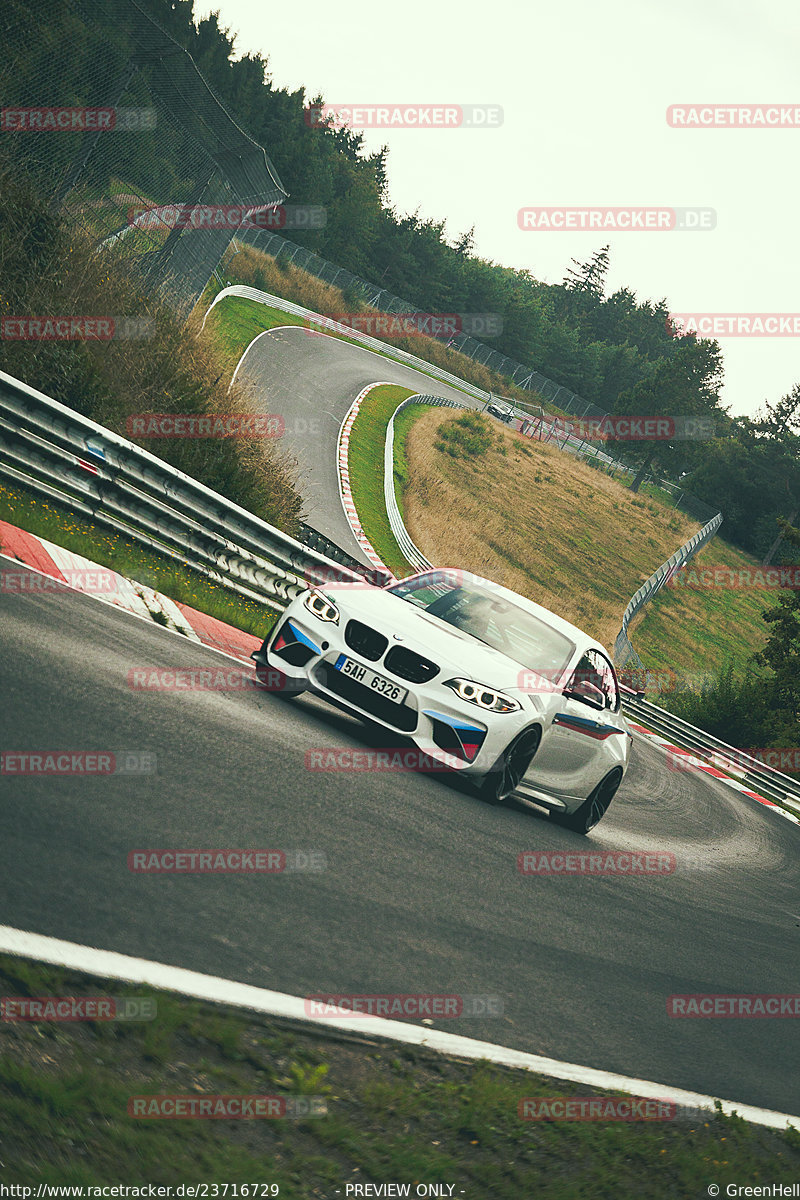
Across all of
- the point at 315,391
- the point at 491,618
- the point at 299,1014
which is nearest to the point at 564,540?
the point at 315,391

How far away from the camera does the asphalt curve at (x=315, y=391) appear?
25156mm

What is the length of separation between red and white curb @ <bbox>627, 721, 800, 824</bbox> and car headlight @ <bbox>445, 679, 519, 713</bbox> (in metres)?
14.3

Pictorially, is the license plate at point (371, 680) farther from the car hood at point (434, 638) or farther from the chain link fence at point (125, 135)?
the chain link fence at point (125, 135)

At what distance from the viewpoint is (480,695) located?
7.21 m

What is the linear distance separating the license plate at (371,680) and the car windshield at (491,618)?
3.71ft

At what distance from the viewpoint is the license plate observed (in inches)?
283

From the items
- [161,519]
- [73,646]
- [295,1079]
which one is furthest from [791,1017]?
[161,519]

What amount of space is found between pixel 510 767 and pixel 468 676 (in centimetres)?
84

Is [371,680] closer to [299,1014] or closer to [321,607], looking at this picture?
[321,607]

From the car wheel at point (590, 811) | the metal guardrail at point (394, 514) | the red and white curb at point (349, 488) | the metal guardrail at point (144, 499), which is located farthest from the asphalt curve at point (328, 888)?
the metal guardrail at point (394, 514)

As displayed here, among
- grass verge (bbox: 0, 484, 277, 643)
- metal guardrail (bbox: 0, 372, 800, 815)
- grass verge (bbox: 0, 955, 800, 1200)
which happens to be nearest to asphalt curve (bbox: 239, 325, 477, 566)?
metal guardrail (bbox: 0, 372, 800, 815)

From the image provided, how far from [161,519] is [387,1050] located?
302 inches

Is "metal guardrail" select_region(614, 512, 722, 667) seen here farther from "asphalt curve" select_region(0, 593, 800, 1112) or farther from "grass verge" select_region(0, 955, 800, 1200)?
"grass verge" select_region(0, 955, 800, 1200)

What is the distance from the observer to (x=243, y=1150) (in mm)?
2742
